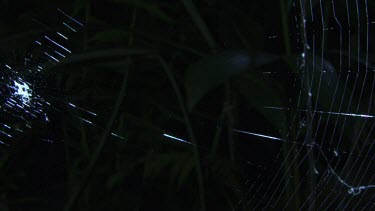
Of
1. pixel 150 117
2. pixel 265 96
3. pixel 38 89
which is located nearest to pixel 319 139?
pixel 265 96

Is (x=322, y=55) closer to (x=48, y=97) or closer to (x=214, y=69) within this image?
(x=214, y=69)

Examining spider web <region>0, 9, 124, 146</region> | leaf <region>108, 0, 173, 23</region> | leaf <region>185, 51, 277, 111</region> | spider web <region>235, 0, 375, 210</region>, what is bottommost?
spider web <region>235, 0, 375, 210</region>

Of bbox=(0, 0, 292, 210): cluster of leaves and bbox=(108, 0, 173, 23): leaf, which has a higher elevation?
bbox=(108, 0, 173, 23): leaf

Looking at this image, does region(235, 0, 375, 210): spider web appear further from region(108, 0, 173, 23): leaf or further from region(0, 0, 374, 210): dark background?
region(108, 0, 173, 23): leaf

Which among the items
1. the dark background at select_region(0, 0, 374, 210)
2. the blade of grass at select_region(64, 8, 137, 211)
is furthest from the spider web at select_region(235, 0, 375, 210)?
the blade of grass at select_region(64, 8, 137, 211)

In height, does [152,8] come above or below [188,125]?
above

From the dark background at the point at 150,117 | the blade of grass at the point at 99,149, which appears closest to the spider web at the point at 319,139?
the dark background at the point at 150,117

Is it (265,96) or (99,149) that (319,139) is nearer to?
(265,96)
